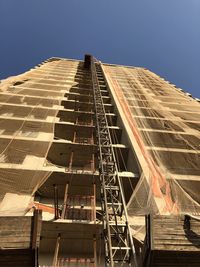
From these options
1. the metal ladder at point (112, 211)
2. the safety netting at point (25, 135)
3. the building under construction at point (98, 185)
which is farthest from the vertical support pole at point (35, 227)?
the metal ladder at point (112, 211)

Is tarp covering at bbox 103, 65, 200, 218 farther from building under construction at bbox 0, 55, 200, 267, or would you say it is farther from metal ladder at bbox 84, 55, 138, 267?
metal ladder at bbox 84, 55, 138, 267

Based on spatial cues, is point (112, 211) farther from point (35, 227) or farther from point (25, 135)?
point (25, 135)

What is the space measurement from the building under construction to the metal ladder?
0.03 metres

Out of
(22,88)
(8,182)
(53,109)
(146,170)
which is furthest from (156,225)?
(22,88)

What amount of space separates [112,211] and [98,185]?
3.97ft

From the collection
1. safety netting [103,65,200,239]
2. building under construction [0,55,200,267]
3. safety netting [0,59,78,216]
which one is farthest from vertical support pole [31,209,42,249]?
safety netting [103,65,200,239]

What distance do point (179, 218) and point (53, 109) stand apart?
8637 mm

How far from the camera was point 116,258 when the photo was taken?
21.1 ft

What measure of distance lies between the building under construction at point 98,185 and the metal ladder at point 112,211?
0.09 ft

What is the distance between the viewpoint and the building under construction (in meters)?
4.75

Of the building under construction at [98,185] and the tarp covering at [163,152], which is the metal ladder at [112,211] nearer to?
the building under construction at [98,185]

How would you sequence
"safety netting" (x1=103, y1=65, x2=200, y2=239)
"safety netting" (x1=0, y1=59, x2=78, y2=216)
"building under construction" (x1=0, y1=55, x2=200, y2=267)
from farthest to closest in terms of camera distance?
"safety netting" (x1=0, y1=59, x2=78, y2=216) < "safety netting" (x1=103, y1=65, x2=200, y2=239) < "building under construction" (x1=0, y1=55, x2=200, y2=267)

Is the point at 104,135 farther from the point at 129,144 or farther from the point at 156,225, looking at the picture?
the point at 156,225

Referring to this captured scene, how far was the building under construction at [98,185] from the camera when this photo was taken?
475 cm
